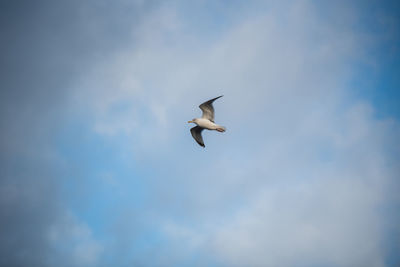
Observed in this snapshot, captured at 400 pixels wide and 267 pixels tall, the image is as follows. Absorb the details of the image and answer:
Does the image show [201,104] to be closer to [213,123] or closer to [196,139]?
[213,123]

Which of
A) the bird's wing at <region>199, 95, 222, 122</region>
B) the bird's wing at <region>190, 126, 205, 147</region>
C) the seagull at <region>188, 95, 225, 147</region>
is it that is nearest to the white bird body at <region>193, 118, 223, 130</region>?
the seagull at <region>188, 95, 225, 147</region>

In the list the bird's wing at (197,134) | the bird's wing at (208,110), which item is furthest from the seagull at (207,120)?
the bird's wing at (197,134)

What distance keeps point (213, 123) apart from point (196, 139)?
15.5ft

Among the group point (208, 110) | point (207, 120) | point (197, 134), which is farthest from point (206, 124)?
point (197, 134)

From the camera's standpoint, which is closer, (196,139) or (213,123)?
(213,123)

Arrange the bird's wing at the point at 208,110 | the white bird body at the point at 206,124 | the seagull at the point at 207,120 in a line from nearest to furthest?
the bird's wing at the point at 208,110, the seagull at the point at 207,120, the white bird body at the point at 206,124

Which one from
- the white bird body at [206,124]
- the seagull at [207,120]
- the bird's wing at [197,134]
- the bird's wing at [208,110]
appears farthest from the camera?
the bird's wing at [197,134]

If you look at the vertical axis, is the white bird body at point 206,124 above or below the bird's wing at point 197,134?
below

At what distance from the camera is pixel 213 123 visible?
31.8 meters

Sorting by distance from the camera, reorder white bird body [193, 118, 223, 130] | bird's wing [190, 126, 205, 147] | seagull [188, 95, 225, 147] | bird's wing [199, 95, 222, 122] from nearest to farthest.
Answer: bird's wing [199, 95, 222, 122] → seagull [188, 95, 225, 147] → white bird body [193, 118, 223, 130] → bird's wing [190, 126, 205, 147]

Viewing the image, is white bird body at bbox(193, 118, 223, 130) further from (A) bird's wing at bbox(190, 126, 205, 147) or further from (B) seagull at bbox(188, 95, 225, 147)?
(A) bird's wing at bbox(190, 126, 205, 147)

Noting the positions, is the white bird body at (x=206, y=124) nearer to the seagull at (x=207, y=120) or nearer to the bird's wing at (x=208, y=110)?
the seagull at (x=207, y=120)

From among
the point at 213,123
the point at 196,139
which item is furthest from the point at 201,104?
the point at 196,139

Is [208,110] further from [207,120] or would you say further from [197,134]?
[197,134]
